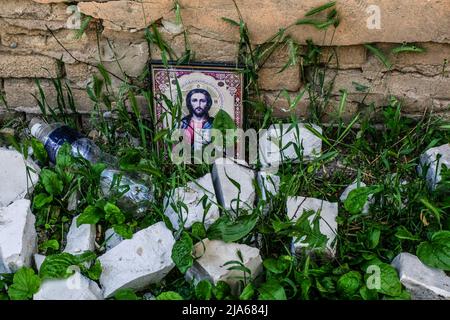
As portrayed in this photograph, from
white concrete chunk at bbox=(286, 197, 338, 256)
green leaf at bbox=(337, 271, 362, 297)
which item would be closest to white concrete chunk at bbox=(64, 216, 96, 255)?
white concrete chunk at bbox=(286, 197, 338, 256)

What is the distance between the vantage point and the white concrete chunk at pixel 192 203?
2725mm

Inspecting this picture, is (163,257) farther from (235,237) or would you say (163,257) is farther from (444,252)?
(444,252)

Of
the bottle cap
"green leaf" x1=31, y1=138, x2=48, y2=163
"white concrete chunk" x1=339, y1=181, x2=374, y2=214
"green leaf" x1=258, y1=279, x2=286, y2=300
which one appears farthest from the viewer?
the bottle cap

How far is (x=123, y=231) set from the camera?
2.70m

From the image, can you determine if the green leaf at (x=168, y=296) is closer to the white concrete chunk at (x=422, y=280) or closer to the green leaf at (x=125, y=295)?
the green leaf at (x=125, y=295)

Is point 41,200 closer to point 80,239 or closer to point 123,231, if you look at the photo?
point 80,239

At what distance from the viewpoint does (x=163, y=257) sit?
261cm

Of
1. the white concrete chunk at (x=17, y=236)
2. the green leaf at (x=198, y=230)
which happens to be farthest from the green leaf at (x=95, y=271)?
the green leaf at (x=198, y=230)

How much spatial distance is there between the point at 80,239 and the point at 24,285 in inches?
11.4

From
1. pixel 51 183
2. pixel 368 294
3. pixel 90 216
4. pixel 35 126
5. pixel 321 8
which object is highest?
pixel 321 8

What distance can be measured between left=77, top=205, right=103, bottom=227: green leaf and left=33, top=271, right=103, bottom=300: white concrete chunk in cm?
25

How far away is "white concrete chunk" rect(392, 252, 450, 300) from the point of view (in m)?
2.47

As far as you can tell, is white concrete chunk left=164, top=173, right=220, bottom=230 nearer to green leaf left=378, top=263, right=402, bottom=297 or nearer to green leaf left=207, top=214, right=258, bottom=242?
green leaf left=207, top=214, right=258, bottom=242

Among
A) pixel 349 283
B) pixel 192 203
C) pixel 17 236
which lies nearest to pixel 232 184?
pixel 192 203
